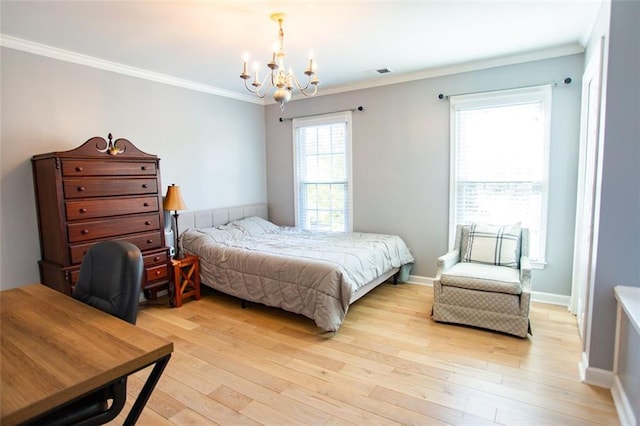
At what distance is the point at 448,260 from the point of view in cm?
342

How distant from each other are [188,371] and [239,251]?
1381mm

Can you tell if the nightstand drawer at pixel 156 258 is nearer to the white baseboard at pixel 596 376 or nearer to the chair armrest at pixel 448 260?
the chair armrest at pixel 448 260

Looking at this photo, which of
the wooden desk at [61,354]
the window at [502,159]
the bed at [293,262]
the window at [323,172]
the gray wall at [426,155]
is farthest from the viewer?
the window at [323,172]

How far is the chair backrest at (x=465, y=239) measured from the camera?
11.2 feet

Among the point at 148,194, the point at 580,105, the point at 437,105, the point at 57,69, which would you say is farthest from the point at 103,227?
the point at 580,105

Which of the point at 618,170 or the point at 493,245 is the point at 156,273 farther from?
the point at 618,170

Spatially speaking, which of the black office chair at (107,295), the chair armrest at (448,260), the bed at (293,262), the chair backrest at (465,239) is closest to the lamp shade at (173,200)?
the bed at (293,262)

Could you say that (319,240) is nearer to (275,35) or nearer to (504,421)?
(275,35)

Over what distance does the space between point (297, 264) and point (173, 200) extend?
63.3 inches

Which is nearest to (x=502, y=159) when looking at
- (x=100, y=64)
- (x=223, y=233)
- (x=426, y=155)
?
(x=426, y=155)

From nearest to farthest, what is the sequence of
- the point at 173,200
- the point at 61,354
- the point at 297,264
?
1. the point at 61,354
2. the point at 297,264
3. the point at 173,200

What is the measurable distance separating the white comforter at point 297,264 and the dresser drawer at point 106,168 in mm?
962

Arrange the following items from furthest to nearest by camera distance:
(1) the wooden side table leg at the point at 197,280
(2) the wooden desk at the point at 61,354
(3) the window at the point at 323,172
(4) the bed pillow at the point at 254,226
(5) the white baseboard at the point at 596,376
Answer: (3) the window at the point at 323,172 < (4) the bed pillow at the point at 254,226 < (1) the wooden side table leg at the point at 197,280 < (5) the white baseboard at the point at 596,376 < (2) the wooden desk at the point at 61,354

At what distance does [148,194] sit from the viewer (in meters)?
3.53
